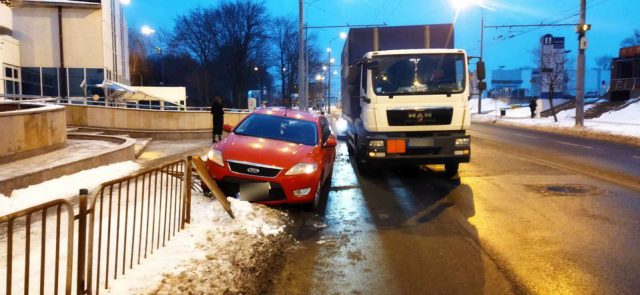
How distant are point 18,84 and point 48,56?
233 centimetres

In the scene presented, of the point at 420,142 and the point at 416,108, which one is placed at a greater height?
the point at 416,108

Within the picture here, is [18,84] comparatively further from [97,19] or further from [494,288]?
[494,288]

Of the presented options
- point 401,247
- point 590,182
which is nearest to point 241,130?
point 401,247

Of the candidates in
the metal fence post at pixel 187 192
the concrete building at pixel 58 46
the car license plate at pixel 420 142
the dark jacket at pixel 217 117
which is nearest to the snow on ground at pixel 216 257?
the metal fence post at pixel 187 192

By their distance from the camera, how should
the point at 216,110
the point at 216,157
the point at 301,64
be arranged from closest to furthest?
the point at 216,157
the point at 216,110
the point at 301,64

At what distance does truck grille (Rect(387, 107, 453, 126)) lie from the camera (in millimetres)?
10750

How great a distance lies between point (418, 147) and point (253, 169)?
4008 millimetres

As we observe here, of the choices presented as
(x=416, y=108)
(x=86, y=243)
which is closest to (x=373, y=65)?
(x=416, y=108)

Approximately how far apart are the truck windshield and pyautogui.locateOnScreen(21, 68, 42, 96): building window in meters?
25.4

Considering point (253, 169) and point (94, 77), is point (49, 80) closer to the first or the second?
point (94, 77)

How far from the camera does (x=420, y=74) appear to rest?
11.0m

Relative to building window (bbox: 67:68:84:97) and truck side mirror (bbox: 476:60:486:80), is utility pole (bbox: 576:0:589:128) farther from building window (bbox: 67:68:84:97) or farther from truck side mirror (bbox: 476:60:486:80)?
building window (bbox: 67:68:84:97)

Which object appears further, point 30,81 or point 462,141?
point 30,81

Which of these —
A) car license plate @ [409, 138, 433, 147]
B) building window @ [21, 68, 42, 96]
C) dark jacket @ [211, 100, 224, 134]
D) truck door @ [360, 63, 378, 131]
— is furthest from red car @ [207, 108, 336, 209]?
building window @ [21, 68, 42, 96]
